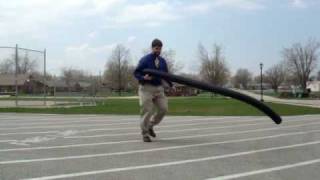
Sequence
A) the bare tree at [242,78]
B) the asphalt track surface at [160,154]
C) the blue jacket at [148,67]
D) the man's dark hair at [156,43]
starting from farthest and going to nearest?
the bare tree at [242,78] < the man's dark hair at [156,43] < the blue jacket at [148,67] < the asphalt track surface at [160,154]

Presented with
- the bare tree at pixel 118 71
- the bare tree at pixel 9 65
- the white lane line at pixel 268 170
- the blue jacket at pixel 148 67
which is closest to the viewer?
the white lane line at pixel 268 170

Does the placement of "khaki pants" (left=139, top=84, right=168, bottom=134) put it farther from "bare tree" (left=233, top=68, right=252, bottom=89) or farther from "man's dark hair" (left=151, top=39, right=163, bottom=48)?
"bare tree" (left=233, top=68, right=252, bottom=89)

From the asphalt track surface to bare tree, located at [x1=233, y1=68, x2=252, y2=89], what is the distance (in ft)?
522

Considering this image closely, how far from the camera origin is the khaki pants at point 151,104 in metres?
10.4

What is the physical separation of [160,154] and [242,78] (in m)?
169

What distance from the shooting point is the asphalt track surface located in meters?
6.88

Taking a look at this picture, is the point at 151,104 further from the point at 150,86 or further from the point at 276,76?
the point at 276,76

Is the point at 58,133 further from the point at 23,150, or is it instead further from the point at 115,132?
the point at 23,150

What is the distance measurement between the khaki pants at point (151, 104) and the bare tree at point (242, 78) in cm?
15983

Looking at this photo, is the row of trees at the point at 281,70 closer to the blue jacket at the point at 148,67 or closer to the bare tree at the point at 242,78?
the bare tree at the point at 242,78

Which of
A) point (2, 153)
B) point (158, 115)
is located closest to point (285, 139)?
point (158, 115)

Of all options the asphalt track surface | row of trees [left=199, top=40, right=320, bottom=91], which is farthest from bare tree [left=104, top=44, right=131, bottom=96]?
the asphalt track surface

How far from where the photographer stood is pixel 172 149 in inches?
356

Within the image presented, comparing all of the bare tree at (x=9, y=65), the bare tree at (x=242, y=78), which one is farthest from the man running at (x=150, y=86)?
the bare tree at (x=242, y=78)
